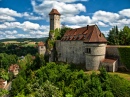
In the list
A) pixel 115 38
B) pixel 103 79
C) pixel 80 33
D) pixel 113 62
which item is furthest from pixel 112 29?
pixel 103 79

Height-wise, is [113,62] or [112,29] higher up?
[112,29]

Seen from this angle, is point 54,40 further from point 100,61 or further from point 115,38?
point 100,61

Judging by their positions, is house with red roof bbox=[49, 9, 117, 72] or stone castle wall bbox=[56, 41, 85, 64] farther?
stone castle wall bbox=[56, 41, 85, 64]

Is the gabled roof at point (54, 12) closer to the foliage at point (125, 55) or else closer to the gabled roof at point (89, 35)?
the gabled roof at point (89, 35)

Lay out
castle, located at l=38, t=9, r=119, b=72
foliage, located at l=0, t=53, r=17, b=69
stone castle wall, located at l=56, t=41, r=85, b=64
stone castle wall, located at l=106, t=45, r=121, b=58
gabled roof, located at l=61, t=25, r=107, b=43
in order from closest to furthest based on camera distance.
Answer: stone castle wall, located at l=106, t=45, r=121, b=58
castle, located at l=38, t=9, r=119, b=72
gabled roof, located at l=61, t=25, r=107, b=43
stone castle wall, located at l=56, t=41, r=85, b=64
foliage, located at l=0, t=53, r=17, b=69

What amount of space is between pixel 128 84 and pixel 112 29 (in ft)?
88.9

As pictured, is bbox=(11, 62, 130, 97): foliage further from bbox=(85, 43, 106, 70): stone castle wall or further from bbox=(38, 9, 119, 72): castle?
bbox=(38, 9, 119, 72): castle

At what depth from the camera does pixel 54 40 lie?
6003 centimetres

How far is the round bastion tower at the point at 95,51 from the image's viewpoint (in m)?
39.0

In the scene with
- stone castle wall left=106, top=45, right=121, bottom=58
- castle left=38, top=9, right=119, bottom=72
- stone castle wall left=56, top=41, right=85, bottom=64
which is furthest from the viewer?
stone castle wall left=56, top=41, right=85, bottom=64

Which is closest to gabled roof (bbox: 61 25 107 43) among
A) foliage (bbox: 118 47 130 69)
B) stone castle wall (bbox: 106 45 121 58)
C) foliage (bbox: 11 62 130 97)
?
stone castle wall (bbox: 106 45 121 58)

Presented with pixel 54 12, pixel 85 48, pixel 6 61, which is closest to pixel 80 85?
pixel 85 48

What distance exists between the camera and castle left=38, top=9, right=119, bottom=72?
128ft

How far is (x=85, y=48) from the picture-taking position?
41094mm
